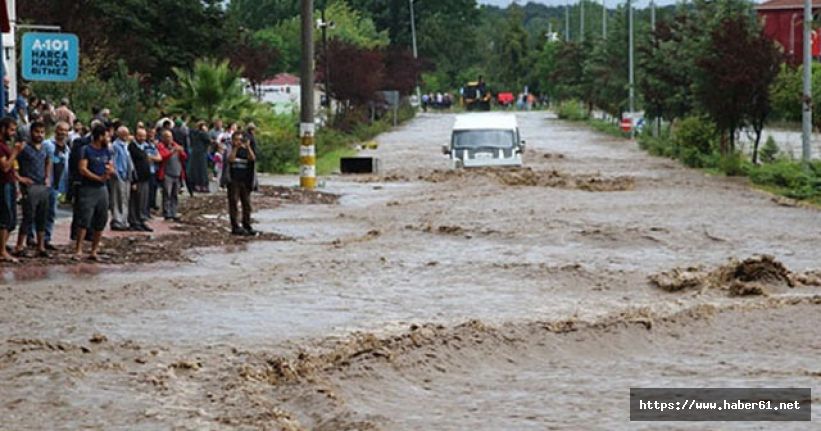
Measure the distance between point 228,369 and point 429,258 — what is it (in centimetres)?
1051

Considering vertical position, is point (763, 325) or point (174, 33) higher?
point (174, 33)

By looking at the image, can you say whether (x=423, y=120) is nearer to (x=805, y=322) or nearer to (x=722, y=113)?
(x=722, y=113)

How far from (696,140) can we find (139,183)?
105ft

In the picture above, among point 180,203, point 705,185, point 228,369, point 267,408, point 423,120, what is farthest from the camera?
point 423,120

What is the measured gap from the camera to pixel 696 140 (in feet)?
183

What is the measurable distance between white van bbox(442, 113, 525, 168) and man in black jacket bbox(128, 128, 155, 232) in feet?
79.6

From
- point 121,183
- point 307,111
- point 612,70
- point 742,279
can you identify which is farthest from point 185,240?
point 612,70

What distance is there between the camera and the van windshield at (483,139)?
2042 inches

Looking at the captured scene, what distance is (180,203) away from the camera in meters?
34.2

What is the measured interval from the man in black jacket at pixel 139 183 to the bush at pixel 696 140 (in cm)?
2840

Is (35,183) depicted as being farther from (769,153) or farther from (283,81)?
(283,81)

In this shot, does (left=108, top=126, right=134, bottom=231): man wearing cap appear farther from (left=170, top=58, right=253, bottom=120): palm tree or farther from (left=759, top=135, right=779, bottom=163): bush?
(left=759, top=135, right=779, bottom=163): bush

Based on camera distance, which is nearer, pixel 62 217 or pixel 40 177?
pixel 40 177

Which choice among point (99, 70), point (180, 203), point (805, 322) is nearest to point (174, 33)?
point (99, 70)
